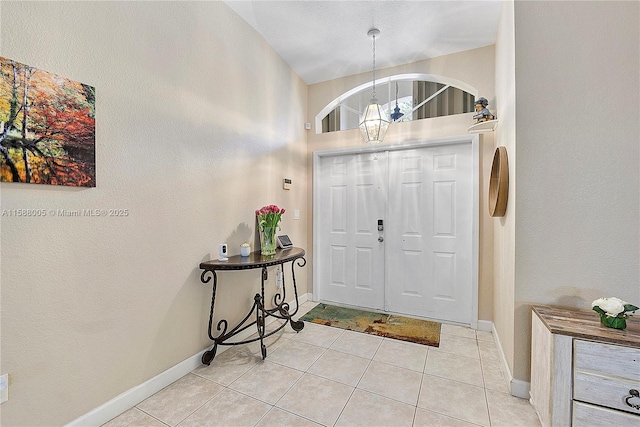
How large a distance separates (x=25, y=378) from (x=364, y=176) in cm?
316

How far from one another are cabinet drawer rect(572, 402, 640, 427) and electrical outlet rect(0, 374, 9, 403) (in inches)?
106

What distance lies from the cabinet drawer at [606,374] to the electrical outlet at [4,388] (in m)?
2.70

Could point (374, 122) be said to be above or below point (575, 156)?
above

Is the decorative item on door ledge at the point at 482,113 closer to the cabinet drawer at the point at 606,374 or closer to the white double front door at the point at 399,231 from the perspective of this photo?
the white double front door at the point at 399,231

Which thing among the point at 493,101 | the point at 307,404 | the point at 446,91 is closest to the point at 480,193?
the point at 493,101

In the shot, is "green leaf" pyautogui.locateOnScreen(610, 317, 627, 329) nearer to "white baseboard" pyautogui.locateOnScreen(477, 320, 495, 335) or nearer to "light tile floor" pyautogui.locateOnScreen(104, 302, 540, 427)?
"light tile floor" pyautogui.locateOnScreen(104, 302, 540, 427)

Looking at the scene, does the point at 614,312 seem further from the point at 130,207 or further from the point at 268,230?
the point at 130,207

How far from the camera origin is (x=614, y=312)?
1335mm

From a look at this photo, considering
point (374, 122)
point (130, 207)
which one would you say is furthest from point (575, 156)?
point (130, 207)

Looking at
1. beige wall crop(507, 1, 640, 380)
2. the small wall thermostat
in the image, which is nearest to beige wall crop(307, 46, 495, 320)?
beige wall crop(507, 1, 640, 380)

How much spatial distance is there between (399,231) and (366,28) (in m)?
2.16

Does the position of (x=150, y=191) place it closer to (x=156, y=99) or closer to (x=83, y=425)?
(x=156, y=99)

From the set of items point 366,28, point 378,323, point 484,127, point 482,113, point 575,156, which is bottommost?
point 378,323

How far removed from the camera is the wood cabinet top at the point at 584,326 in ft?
4.21
